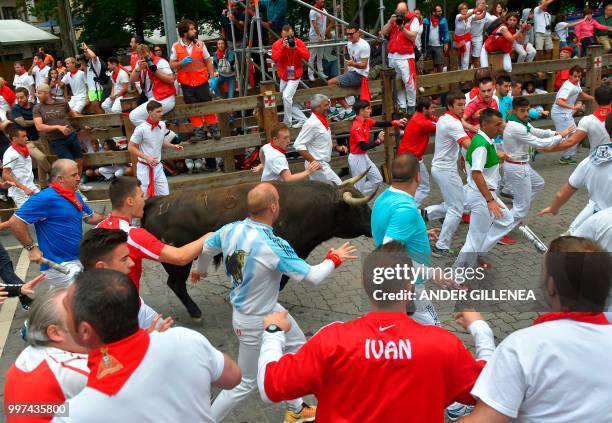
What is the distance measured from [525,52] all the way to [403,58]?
4.06 meters

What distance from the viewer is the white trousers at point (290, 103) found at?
36.2 feet

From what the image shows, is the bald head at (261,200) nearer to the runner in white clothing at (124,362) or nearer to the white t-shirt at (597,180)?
the runner in white clothing at (124,362)

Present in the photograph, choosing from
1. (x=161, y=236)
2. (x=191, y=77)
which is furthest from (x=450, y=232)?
(x=191, y=77)

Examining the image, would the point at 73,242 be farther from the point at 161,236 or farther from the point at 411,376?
the point at 411,376

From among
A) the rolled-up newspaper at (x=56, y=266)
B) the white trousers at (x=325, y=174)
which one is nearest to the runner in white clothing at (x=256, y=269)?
the rolled-up newspaper at (x=56, y=266)

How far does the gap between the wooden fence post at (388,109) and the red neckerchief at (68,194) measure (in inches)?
270

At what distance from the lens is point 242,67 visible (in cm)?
1283

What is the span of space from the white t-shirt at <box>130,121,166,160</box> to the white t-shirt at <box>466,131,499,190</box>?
4.56 meters

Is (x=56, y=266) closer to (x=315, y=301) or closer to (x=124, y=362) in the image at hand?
(x=315, y=301)

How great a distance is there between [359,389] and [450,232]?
18.8 feet

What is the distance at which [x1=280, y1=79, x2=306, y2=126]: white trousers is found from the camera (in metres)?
11.0

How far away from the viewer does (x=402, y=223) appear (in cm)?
468

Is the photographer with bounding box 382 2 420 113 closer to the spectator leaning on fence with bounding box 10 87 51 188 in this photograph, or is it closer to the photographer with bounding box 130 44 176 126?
the photographer with bounding box 130 44 176 126

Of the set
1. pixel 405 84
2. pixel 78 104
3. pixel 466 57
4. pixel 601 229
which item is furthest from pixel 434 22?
pixel 601 229
